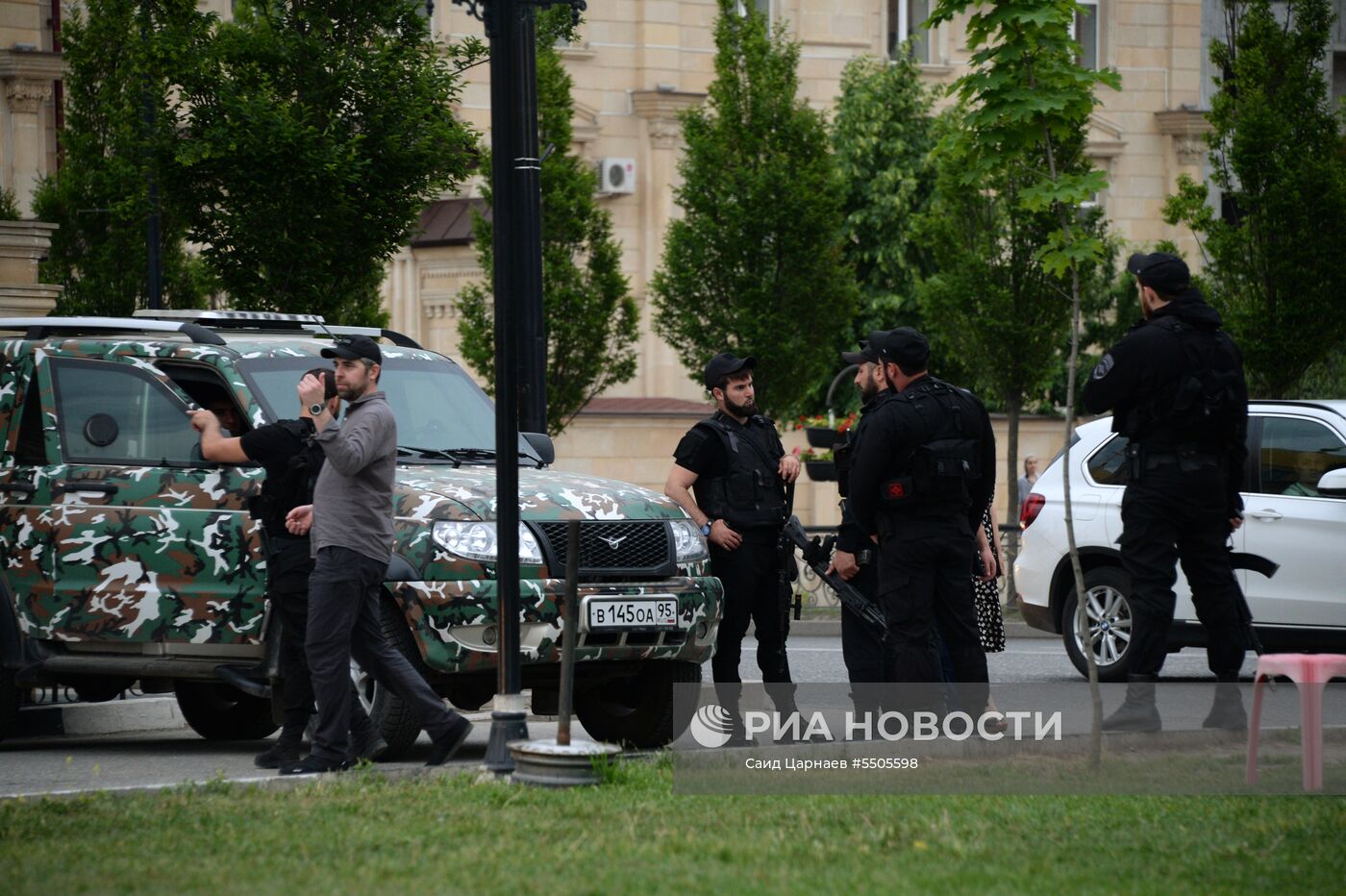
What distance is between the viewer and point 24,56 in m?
33.2

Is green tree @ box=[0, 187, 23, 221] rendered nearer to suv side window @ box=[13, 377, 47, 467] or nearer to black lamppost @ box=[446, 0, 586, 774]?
suv side window @ box=[13, 377, 47, 467]

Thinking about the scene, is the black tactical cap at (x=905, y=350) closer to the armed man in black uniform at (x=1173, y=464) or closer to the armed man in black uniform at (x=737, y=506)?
the armed man in black uniform at (x=1173, y=464)

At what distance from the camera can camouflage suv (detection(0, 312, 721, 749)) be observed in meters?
9.38

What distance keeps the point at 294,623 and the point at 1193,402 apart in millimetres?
4076

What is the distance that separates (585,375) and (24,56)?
11638 millimetres

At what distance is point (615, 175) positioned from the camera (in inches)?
1432

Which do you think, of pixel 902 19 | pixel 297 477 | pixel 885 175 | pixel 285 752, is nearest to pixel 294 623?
pixel 285 752

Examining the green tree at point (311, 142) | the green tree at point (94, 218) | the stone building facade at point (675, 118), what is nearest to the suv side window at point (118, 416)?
the green tree at point (311, 142)

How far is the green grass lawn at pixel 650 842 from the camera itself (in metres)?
5.91

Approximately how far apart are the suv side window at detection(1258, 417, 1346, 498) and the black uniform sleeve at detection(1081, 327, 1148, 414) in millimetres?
5106

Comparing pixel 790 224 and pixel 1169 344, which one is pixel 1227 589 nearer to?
pixel 1169 344

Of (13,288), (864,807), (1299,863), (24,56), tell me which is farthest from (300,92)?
(24,56)

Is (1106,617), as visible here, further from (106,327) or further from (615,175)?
(615,175)

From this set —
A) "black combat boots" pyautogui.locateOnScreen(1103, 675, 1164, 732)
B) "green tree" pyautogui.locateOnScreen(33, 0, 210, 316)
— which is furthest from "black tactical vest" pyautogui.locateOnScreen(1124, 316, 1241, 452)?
"green tree" pyautogui.locateOnScreen(33, 0, 210, 316)
